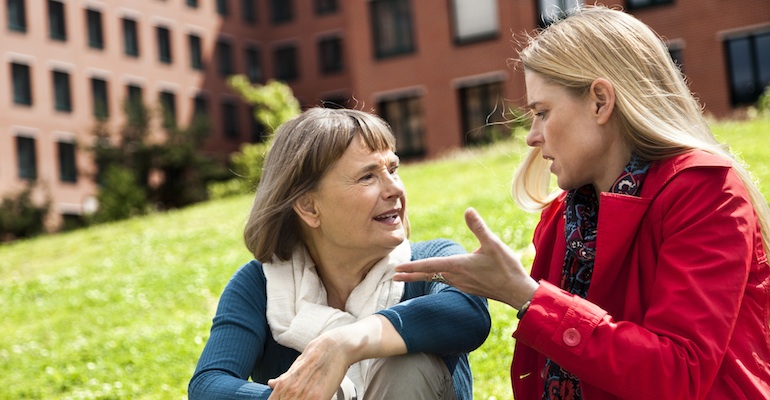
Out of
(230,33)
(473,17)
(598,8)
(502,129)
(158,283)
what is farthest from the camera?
(230,33)

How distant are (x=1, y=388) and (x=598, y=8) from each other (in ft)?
22.4

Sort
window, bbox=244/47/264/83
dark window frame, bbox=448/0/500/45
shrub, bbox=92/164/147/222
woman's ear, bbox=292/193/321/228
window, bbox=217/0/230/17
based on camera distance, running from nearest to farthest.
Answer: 1. woman's ear, bbox=292/193/321/228
2. shrub, bbox=92/164/147/222
3. dark window frame, bbox=448/0/500/45
4. window, bbox=217/0/230/17
5. window, bbox=244/47/264/83

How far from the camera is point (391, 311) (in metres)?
3.57

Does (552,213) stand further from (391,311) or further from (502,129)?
(502,129)

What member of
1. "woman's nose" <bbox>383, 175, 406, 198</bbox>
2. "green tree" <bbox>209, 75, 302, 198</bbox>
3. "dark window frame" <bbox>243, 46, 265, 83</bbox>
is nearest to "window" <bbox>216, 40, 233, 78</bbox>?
"dark window frame" <bbox>243, 46, 265, 83</bbox>

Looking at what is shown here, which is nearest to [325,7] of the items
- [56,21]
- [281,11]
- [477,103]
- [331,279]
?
[281,11]

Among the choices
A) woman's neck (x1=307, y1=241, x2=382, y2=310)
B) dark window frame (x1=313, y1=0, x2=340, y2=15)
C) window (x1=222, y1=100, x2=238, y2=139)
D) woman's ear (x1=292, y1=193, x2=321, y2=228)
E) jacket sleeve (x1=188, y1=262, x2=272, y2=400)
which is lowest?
jacket sleeve (x1=188, y1=262, x2=272, y2=400)

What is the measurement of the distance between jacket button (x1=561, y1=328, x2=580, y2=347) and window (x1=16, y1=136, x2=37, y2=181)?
137 feet

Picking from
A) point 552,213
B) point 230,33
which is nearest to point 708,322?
point 552,213

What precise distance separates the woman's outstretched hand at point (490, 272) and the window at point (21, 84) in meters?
42.2

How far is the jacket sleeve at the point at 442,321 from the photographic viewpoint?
3.47 metres

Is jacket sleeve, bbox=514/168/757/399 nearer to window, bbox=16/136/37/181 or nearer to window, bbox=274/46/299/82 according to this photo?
window, bbox=16/136/37/181

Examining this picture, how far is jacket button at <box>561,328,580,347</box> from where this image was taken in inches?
113

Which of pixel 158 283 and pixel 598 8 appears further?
pixel 158 283
